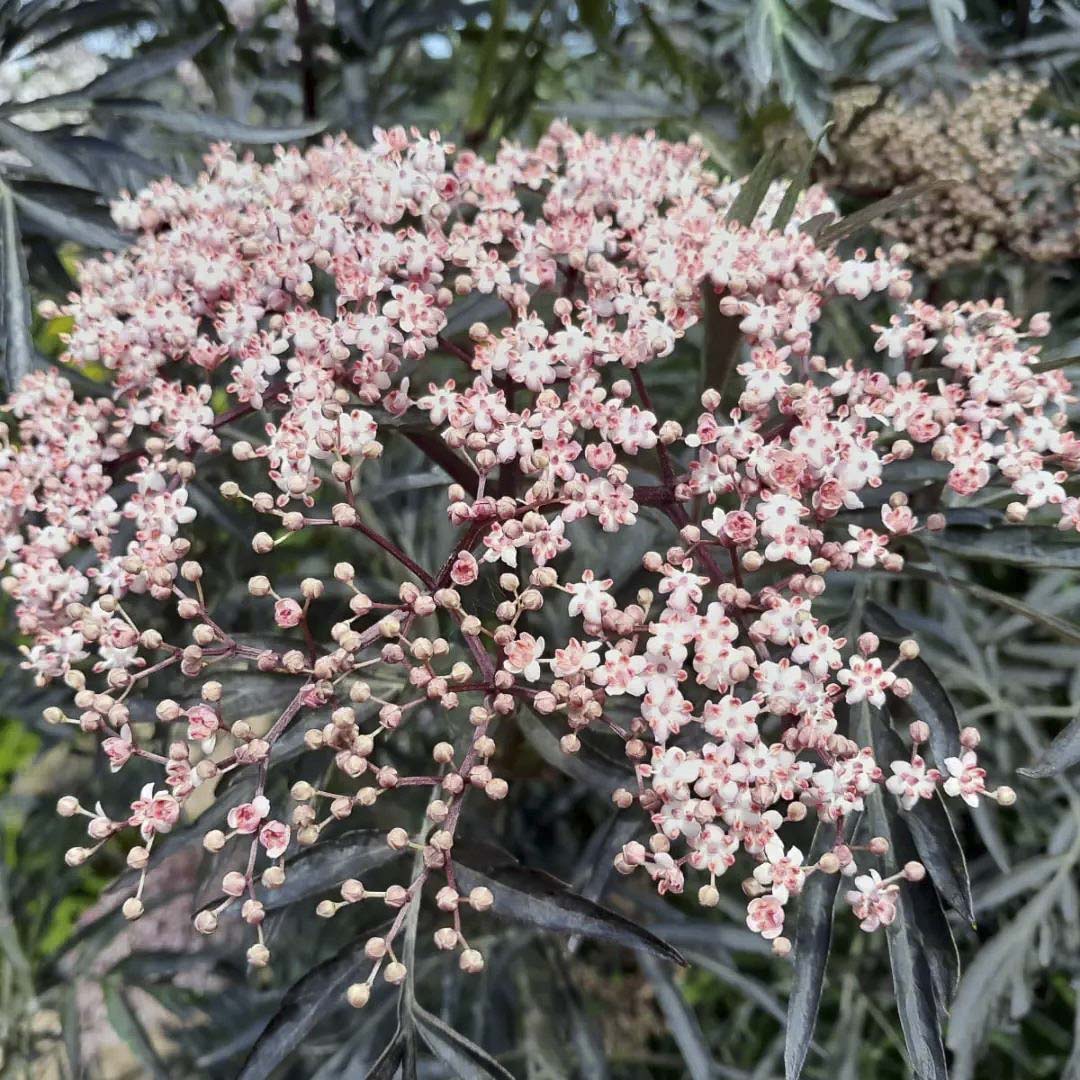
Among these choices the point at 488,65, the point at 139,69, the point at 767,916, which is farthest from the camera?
the point at 488,65

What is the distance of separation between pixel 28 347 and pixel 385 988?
1.83 feet

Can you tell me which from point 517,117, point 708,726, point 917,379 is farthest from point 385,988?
point 517,117

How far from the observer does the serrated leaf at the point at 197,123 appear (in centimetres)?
76

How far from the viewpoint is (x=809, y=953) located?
50cm

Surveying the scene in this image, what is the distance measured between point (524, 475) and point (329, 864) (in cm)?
25

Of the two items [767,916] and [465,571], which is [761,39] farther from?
[767,916]

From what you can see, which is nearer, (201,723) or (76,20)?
(201,723)

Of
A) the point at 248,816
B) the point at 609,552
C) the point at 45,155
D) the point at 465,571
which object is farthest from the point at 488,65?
the point at 248,816

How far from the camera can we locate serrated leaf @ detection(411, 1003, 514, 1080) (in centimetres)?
50

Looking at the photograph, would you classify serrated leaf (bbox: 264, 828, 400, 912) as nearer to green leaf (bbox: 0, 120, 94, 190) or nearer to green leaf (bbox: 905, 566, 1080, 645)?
green leaf (bbox: 905, 566, 1080, 645)

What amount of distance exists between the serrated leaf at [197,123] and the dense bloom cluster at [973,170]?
0.45 m

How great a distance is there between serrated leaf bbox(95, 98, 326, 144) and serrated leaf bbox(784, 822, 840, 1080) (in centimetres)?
62

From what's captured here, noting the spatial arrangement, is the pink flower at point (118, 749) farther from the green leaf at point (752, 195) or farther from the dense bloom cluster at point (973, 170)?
the dense bloom cluster at point (973, 170)

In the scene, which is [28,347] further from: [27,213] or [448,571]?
[448,571]
